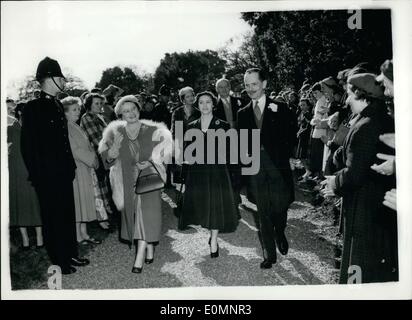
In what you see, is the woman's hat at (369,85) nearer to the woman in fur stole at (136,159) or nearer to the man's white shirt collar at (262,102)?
the man's white shirt collar at (262,102)

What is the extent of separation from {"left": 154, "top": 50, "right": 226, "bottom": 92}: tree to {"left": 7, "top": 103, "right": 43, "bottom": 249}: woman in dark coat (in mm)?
1569

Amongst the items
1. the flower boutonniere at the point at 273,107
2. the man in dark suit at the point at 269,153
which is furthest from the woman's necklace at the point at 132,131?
the flower boutonniere at the point at 273,107

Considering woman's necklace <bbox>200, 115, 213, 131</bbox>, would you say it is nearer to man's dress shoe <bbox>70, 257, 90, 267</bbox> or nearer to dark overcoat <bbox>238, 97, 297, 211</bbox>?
dark overcoat <bbox>238, 97, 297, 211</bbox>

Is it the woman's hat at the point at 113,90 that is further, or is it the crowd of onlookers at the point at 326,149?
the woman's hat at the point at 113,90

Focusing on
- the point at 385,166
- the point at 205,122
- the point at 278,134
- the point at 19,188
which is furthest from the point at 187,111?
the point at 385,166

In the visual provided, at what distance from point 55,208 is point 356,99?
2987mm

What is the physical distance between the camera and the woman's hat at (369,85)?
3.14m

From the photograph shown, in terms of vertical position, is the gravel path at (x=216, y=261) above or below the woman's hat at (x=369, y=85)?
below

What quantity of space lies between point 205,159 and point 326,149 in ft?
4.58

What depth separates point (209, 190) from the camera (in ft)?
13.8

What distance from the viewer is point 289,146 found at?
4.15 m

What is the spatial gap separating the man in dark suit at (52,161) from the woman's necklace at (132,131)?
66 centimetres

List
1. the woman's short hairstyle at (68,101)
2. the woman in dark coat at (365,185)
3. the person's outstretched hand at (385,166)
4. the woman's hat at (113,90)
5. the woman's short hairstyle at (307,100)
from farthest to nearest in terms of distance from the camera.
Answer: the woman's short hairstyle at (307,100) < the woman's hat at (113,90) < the woman's short hairstyle at (68,101) < the woman in dark coat at (365,185) < the person's outstretched hand at (385,166)
